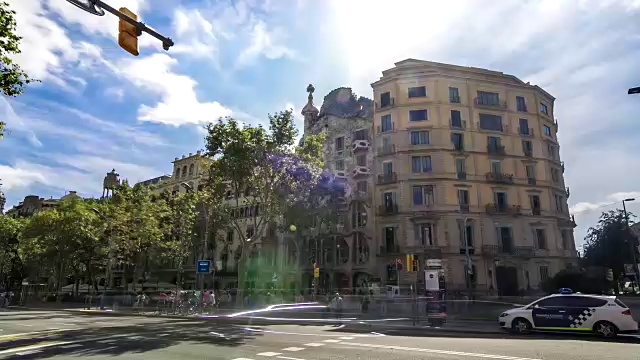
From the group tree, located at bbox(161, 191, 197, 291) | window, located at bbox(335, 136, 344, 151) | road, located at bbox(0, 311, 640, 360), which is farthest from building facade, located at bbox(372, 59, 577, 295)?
road, located at bbox(0, 311, 640, 360)

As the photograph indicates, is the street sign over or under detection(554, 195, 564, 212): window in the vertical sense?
under

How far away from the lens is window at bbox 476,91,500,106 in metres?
42.3

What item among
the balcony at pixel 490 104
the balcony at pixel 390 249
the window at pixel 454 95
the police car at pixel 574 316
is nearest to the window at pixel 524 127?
the balcony at pixel 490 104

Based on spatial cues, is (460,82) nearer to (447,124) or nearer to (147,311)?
(447,124)

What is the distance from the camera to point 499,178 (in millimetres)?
40031

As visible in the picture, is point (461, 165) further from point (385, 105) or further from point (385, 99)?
point (385, 99)

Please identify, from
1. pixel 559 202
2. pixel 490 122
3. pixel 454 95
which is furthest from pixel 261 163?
pixel 559 202

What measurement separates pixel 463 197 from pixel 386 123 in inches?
413

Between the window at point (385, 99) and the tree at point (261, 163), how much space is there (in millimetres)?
15554

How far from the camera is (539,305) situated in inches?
600

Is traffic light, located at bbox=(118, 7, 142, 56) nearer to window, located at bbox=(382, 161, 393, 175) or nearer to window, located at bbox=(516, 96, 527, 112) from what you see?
window, located at bbox=(382, 161, 393, 175)

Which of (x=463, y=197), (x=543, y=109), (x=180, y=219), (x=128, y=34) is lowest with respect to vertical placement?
(x=128, y=34)

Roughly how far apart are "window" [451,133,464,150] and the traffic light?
121ft

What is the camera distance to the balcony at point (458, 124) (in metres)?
40.8
